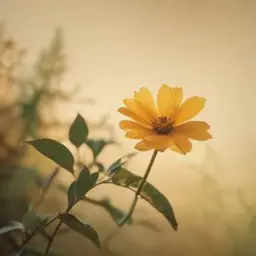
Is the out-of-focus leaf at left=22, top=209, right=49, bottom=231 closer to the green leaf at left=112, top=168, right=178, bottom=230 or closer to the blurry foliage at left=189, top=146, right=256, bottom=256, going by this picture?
the green leaf at left=112, top=168, right=178, bottom=230

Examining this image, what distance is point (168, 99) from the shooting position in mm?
788

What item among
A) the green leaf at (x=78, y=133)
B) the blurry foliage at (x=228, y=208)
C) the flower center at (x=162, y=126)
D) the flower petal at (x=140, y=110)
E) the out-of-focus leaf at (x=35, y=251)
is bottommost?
the out-of-focus leaf at (x=35, y=251)

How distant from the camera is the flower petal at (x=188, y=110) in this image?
76 centimetres

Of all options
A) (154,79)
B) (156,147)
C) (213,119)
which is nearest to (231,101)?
(213,119)

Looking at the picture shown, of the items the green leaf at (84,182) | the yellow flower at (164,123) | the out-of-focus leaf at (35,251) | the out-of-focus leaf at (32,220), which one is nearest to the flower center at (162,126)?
the yellow flower at (164,123)

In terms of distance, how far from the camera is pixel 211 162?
927 mm

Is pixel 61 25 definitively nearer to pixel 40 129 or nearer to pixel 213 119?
pixel 40 129

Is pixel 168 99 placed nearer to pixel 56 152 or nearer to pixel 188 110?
pixel 188 110

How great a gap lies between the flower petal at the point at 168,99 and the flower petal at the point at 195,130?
4 centimetres

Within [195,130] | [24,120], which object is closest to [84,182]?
[195,130]

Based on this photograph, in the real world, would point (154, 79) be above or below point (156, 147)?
above

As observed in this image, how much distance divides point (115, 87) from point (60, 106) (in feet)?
0.39

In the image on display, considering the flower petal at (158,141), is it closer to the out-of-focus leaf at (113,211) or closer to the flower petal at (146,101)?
the flower petal at (146,101)

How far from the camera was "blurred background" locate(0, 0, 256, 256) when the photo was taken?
3.01 feet
